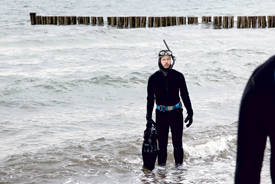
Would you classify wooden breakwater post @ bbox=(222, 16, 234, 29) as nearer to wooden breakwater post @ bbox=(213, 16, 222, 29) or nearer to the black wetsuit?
wooden breakwater post @ bbox=(213, 16, 222, 29)

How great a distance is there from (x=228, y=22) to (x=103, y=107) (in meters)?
29.3

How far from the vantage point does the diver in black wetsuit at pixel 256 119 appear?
0.99 meters

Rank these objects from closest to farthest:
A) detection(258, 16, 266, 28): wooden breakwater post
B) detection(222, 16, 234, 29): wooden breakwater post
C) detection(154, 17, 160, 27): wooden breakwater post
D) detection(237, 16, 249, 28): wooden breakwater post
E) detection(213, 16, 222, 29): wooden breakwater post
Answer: detection(237, 16, 249, 28): wooden breakwater post
detection(222, 16, 234, 29): wooden breakwater post
detection(258, 16, 266, 28): wooden breakwater post
detection(213, 16, 222, 29): wooden breakwater post
detection(154, 17, 160, 27): wooden breakwater post

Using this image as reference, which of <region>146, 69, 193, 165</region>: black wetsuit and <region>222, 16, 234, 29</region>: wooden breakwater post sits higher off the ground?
<region>146, 69, 193, 165</region>: black wetsuit

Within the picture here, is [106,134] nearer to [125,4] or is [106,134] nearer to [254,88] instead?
[254,88]

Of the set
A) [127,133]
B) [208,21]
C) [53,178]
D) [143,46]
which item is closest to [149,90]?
[53,178]

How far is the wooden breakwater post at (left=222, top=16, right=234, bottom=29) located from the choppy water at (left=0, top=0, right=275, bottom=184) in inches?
380

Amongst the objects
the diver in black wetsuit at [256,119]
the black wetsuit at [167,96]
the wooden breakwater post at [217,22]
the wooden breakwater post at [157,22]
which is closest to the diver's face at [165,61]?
the black wetsuit at [167,96]

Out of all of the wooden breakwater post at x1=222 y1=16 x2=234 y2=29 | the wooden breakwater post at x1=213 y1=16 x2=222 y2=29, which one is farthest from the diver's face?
the wooden breakwater post at x1=213 y1=16 x2=222 y2=29

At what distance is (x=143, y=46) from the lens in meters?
25.9

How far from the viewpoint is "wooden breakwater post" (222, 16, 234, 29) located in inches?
1469

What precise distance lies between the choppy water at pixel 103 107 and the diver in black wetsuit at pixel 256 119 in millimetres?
4966

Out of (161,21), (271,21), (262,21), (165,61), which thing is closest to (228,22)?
(262,21)

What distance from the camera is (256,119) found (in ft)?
3.30
